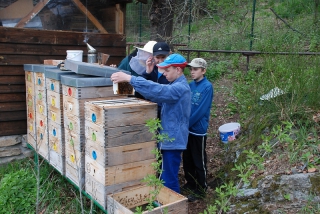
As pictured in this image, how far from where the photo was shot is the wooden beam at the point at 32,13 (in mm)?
5504

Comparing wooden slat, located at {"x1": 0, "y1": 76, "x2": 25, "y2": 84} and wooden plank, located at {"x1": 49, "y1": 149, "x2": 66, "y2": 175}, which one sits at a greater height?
wooden slat, located at {"x1": 0, "y1": 76, "x2": 25, "y2": 84}

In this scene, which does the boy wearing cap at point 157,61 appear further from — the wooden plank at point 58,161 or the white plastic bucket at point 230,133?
the white plastic bucket at point 230,133

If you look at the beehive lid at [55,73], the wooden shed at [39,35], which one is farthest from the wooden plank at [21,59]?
the beehive lid at [55,73]

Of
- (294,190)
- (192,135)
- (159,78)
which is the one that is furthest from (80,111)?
(294,190)

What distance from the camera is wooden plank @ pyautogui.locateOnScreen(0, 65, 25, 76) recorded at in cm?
550

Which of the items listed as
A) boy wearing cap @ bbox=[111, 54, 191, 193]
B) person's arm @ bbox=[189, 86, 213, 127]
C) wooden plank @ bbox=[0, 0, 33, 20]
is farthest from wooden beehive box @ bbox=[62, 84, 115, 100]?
wooden plank @ bbox=[0, 0, 33, 20]

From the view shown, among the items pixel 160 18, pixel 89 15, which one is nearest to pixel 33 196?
pixel 89 15

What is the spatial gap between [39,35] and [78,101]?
2477 mm

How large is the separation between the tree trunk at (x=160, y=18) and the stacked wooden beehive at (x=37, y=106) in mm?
3075

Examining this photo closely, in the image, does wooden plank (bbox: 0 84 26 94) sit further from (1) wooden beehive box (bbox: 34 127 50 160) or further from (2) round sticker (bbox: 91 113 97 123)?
(2) round sticker (bbox: 91 113 97 123)

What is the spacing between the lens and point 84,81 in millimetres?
3691

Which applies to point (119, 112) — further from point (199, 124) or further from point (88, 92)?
point (199, 124)

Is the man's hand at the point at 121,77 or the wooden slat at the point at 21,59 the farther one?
the wooden slat at the point at 21,59

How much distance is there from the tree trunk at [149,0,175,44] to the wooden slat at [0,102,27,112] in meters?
3.14
